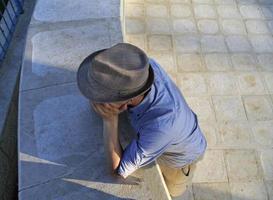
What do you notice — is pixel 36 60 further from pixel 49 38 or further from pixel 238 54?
A: pixel 238 54

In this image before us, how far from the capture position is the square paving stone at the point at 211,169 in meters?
3.62

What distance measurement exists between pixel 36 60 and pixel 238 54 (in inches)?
112

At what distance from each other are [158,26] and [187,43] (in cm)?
52

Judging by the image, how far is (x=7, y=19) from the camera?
142 inches

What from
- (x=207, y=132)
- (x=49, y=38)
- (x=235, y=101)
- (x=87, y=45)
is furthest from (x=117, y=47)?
(x=235, y=101)

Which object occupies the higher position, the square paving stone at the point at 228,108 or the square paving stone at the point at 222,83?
the square paving stone at the point at 222,83

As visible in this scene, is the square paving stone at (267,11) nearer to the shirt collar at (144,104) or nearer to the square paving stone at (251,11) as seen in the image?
the square paving stone at (251,11)

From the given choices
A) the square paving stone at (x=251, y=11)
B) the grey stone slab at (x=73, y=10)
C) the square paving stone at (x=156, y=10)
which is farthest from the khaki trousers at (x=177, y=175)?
the square paving stone at (x=251, y=11)

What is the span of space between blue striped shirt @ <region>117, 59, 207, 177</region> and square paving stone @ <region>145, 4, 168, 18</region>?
290 cm

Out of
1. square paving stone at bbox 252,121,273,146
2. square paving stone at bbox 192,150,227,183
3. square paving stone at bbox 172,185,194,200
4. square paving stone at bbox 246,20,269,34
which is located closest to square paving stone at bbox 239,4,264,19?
square paving stone at bbox 246,20,269,34

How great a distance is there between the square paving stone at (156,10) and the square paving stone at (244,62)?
125 centimetres

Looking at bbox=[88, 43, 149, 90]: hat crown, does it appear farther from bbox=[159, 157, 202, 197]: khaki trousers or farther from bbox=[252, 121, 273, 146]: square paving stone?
bbox=[252, 121, 273, 146]: square paving stone

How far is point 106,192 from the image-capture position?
2381 millimetres

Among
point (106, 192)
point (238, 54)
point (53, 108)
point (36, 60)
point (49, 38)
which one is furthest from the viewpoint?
point (238, 54)
